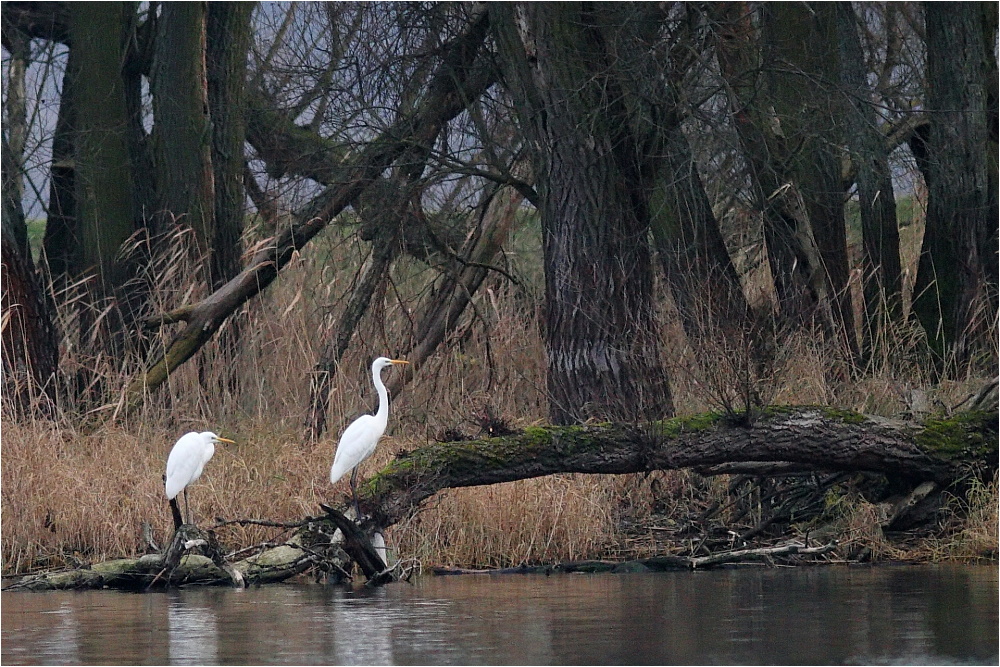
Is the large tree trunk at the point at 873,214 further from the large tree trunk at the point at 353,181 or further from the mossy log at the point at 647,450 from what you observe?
the large tree trunk at the point at 353,181

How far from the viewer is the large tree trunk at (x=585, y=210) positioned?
44.1 ft

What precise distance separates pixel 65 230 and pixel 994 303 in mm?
10952

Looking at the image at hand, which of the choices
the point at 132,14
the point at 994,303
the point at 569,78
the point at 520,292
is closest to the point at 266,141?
the point at 132,14

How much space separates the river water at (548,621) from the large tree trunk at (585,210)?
105 inches

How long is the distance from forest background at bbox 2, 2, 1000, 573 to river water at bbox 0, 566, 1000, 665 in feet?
4.06

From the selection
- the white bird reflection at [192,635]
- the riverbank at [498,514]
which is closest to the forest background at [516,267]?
the riverbank at [498,514]

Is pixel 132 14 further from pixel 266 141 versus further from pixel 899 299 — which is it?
pixel 899 299

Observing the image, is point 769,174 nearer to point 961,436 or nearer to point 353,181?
point 961,436

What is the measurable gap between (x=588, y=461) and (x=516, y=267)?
572 centimetres

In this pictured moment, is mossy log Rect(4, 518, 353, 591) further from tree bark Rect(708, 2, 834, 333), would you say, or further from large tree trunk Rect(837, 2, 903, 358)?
large tree trunk Rect(837, 2, 903, 358)

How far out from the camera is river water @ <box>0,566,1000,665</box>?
7281 millimetres

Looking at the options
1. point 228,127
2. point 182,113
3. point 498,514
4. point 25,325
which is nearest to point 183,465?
point 498,514

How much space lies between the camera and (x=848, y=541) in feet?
38.6

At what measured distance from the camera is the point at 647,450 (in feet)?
37.0
